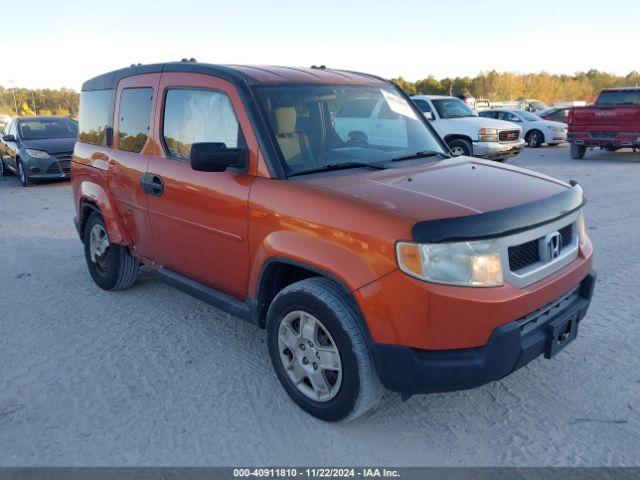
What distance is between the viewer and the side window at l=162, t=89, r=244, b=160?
3.42 m

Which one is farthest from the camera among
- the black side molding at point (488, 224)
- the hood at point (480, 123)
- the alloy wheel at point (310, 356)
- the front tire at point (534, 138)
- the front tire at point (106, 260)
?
Answer: the front tire at point (534, 138)

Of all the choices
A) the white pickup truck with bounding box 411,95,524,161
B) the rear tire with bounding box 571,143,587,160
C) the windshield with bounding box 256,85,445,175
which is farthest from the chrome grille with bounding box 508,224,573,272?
the rear tire with bounding box 571,143,587,160

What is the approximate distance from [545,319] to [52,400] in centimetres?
289

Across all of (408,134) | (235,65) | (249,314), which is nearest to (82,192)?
(235,65)

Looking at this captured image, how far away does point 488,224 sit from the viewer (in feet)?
8.13

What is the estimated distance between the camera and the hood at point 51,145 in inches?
470

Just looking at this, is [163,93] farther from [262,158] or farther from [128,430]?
[128,430]

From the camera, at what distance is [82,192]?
504cm

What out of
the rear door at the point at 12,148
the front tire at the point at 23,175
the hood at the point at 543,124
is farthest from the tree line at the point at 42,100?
the hood at the point at 543,124

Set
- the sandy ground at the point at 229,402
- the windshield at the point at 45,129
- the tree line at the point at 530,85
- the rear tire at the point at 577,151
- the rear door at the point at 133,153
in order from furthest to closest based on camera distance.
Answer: the tree line at the point at 530,85 → the rear tire at the point at 577,151 → the windshield at the point at 45,129 → the rear door at the point at 133,153 → the sandy ground at the point at 229,402

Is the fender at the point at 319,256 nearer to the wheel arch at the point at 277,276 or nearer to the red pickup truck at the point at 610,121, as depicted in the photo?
the wheel arch at the point at 277,276

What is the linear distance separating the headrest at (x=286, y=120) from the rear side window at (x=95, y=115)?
2018mm

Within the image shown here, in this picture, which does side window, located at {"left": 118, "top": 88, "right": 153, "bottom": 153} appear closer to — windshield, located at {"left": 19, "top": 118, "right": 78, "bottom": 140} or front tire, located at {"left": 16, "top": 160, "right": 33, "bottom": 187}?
front tire, located at {"left": 16, "top": 160, "right": 33, "bottom": 187}

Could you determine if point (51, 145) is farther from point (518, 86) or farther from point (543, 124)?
point (518, 86)
